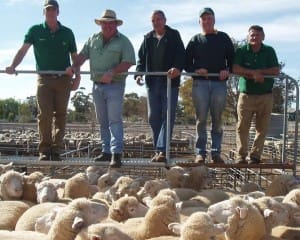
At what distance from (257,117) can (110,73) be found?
243 cm

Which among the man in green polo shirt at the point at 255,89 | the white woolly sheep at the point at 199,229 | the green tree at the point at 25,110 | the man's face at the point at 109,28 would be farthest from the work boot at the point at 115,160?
the green tree at the point at 25,110

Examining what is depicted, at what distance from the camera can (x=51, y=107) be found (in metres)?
8.09

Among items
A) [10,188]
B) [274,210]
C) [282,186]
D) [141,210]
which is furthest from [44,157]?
[274,210]

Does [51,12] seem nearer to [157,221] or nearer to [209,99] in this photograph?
[209,99]

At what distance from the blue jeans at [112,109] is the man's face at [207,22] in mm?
1524

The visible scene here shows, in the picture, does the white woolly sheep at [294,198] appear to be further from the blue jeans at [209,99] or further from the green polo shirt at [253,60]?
the green polo shirt at [253,60]

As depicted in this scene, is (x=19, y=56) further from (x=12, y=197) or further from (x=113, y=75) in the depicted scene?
(x=12, y=197)

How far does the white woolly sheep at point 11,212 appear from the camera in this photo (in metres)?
5.41

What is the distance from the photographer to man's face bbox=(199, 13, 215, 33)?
8.08 metres

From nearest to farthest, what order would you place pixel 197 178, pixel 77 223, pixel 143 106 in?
pixel 77 223
pixel 197 178
pixel 143 106

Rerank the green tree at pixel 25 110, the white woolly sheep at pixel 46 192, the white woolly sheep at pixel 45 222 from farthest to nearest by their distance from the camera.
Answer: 1. the green tree at pixel 25 110
2. the white woolly sheep at pixel 46 192
3. the white woolly sheep at pixel 45 222

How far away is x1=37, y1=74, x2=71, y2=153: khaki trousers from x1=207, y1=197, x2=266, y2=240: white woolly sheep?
159 inches

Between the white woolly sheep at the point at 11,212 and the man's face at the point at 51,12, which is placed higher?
the man's face at the point at 51,12

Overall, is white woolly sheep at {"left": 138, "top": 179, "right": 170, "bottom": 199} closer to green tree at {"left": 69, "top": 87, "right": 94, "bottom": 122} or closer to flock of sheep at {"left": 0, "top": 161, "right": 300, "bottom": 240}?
flock of sheep at {"left": 0, "top": 161, "right": 300, "bottom": 240}
